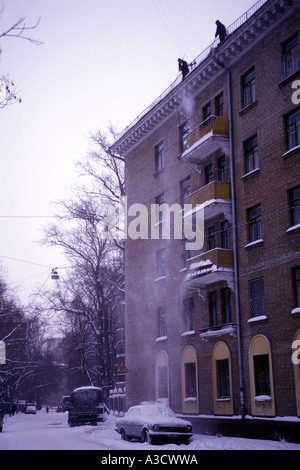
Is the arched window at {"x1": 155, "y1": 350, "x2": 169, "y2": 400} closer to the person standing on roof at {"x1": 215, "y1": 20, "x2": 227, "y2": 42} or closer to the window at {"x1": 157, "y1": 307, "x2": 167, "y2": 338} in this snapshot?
the window at {"x1": 157, "y1": 307, "x2": 167, "y2": 338}

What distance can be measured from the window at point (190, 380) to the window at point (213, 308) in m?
2.49

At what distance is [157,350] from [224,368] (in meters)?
6.19

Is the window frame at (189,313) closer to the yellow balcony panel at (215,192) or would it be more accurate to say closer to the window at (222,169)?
the yellow balcony panel at (215,192)

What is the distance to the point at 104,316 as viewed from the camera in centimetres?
4447

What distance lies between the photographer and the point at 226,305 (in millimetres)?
25344

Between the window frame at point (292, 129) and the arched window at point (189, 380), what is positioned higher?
the window frame at point (292, 129)

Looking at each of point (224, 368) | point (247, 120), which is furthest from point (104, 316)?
point (247, 120)

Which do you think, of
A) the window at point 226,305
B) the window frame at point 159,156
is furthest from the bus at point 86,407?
the window frame at point 159,156

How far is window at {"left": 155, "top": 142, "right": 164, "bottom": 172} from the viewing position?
32.2 metres

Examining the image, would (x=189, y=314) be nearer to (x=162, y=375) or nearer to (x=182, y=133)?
(x=162, y=375)

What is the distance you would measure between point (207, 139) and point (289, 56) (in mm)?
5023

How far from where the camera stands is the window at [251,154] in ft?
79.2

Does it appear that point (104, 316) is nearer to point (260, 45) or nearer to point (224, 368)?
Answer: point (224, 368)

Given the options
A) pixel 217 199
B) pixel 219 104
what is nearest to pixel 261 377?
pixel 217 199
